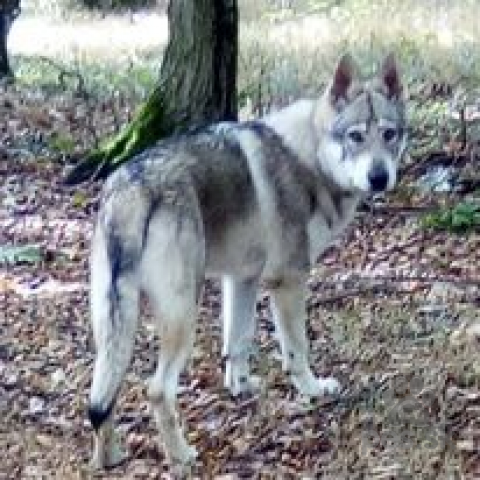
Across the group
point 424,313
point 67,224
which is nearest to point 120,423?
point 424,313

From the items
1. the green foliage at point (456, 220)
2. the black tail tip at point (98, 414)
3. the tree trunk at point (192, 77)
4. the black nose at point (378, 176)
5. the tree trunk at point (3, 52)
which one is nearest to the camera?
the black tail tip at point (98, 414)

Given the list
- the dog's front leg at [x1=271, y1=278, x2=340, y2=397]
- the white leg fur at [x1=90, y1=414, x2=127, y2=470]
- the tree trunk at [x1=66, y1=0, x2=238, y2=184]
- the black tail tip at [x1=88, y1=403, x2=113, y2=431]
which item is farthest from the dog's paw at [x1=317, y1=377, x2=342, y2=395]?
the tree trunk at [x1=66, y1=0, x2=238, y2=184]

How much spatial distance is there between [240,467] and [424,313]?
1828mm

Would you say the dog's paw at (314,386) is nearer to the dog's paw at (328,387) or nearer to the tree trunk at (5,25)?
the dog's paw at (328,387)

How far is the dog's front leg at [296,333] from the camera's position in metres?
5.61

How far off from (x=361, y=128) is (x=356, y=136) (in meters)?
0.04

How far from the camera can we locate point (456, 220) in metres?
7.91

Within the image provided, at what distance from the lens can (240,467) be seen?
4.95 metres

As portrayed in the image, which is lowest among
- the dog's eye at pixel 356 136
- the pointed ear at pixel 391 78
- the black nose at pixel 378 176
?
the black nose at pixel 378 176

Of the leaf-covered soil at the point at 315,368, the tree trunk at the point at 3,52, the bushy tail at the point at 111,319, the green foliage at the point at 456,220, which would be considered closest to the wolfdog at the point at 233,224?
the bushy tail at the point at 111,319

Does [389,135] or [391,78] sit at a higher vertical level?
[391,78]

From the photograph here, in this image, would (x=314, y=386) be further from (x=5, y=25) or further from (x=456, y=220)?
(x=5, y=25)

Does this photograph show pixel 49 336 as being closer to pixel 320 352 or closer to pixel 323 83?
pixel 320 352

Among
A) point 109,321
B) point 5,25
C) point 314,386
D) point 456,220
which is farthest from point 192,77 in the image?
point 5,25
